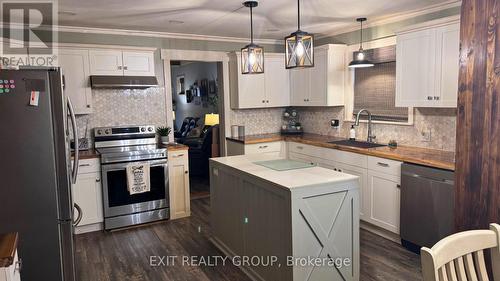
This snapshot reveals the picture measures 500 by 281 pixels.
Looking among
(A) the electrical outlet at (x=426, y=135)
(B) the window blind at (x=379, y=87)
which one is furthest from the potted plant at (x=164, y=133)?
(A) the electrical outlet at (x=426, y=135)

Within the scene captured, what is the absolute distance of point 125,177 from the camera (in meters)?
4.17

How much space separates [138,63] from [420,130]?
346cm

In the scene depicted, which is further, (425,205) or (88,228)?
(88,228)

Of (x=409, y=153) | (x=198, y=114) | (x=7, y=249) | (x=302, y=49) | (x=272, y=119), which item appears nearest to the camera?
(x=7, y=249)

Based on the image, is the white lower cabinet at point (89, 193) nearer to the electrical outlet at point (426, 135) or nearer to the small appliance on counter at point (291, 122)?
the small appliance on counter at point (291, 122)

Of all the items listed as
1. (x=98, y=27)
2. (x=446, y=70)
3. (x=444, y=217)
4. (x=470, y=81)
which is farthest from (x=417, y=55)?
(x=98, y=27)

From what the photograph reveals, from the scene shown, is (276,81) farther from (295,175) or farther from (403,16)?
(295,175)

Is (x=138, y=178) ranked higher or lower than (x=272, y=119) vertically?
lower

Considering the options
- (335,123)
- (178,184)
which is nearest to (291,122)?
(335,123)

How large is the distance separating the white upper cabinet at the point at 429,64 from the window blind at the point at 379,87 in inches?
18.3

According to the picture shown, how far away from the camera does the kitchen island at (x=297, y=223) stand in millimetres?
2387

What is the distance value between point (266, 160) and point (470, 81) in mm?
1860

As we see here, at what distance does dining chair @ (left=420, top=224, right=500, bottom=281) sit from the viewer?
4.14 feet

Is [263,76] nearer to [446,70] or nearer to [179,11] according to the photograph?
[179,11]
